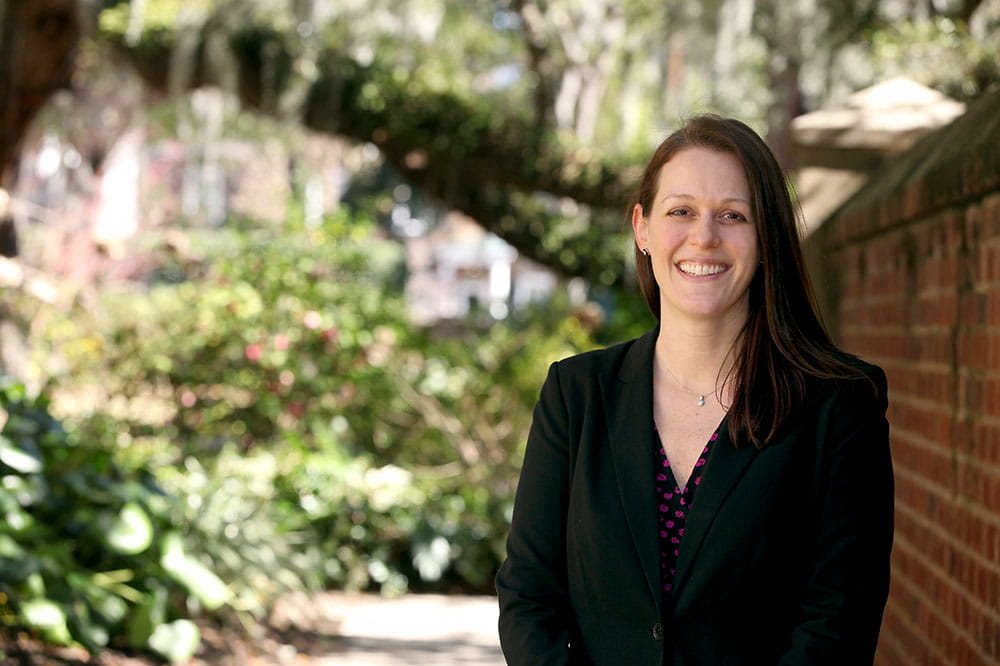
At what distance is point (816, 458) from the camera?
1.98m

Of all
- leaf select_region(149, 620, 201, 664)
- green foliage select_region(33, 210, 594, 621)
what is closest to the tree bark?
green foliage select_region(33, 210, 594, 621)

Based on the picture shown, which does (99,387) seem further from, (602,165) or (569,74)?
(569,74)

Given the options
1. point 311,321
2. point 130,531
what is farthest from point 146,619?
point 311,321

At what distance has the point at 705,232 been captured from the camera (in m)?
2.05

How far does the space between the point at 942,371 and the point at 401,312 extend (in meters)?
6.40

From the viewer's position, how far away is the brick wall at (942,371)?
2535 mm

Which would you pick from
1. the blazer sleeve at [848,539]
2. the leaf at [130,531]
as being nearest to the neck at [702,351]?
the blazer sleeve at [848,539]

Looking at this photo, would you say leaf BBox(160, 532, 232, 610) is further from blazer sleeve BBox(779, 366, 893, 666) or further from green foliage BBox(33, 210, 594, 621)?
blazer sleeve BBox(779, 366, 893, 666)

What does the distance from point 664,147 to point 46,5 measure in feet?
22.0


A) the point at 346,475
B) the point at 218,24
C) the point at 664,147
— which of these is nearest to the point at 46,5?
the point at 218,24

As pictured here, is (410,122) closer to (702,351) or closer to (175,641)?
(175,641)

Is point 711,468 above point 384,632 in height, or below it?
above

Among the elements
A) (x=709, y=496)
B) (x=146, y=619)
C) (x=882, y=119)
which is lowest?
(x=146, y=619)

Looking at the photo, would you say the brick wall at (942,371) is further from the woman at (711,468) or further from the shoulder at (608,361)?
the shoulder at (608,361)
